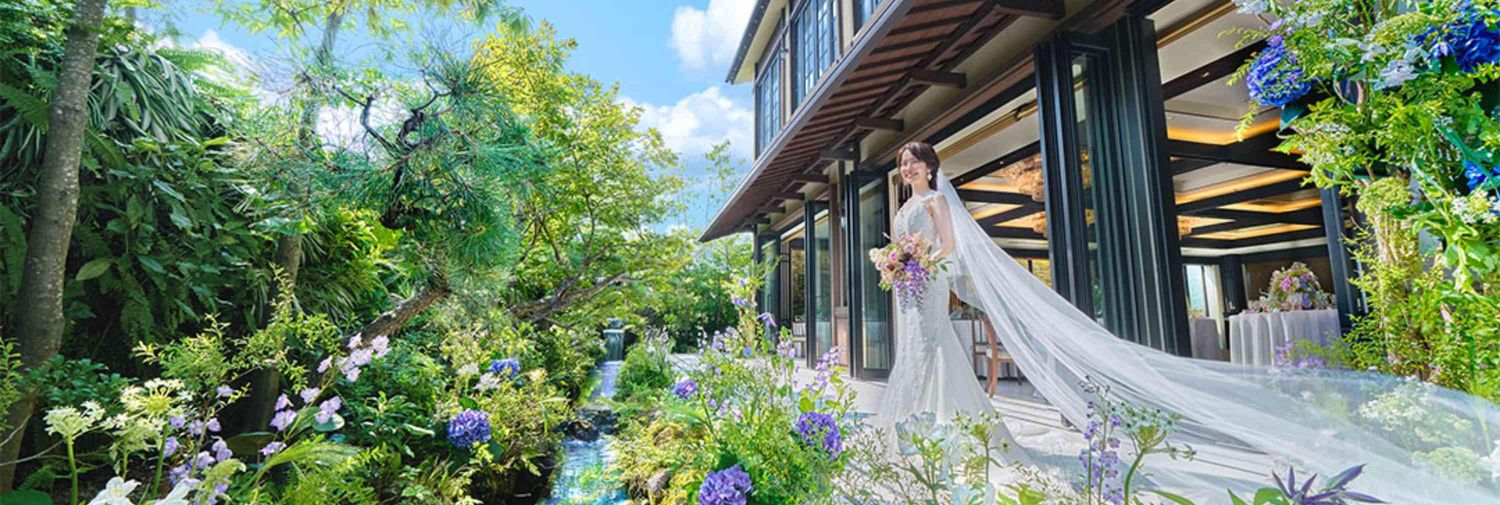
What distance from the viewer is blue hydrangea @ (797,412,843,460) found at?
5.12 ft

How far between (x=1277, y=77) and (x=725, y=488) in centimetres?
156

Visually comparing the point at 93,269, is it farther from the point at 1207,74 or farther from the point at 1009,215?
the point at 1009,215

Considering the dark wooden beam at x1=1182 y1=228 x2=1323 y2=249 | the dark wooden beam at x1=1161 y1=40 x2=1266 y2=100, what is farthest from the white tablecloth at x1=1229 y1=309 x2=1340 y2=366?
the dark wooden beam at x1=1182 y1=228 x2=1323 y2=249

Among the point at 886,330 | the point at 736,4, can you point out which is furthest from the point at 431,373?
the point at 736,4

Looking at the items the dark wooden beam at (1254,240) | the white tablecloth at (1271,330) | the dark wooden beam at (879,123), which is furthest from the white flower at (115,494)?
the dark wooden beam at (1254,240)

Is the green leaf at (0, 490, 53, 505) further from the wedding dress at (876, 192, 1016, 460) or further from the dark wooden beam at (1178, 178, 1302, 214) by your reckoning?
the dark wooden beam at (1178, 178, 1302, 214)

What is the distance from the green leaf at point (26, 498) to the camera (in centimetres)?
115

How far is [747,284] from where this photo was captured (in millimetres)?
2393

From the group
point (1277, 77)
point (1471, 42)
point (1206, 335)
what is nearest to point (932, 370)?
point (1277, 77)

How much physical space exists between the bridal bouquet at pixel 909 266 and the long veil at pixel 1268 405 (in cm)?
21

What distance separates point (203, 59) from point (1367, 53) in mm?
3561

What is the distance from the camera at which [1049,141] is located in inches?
129

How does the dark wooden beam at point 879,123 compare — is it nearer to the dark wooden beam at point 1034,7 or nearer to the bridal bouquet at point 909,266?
the dark wooden beam at point 1034,7

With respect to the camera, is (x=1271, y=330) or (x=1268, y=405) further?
(x=1271, y=330)
